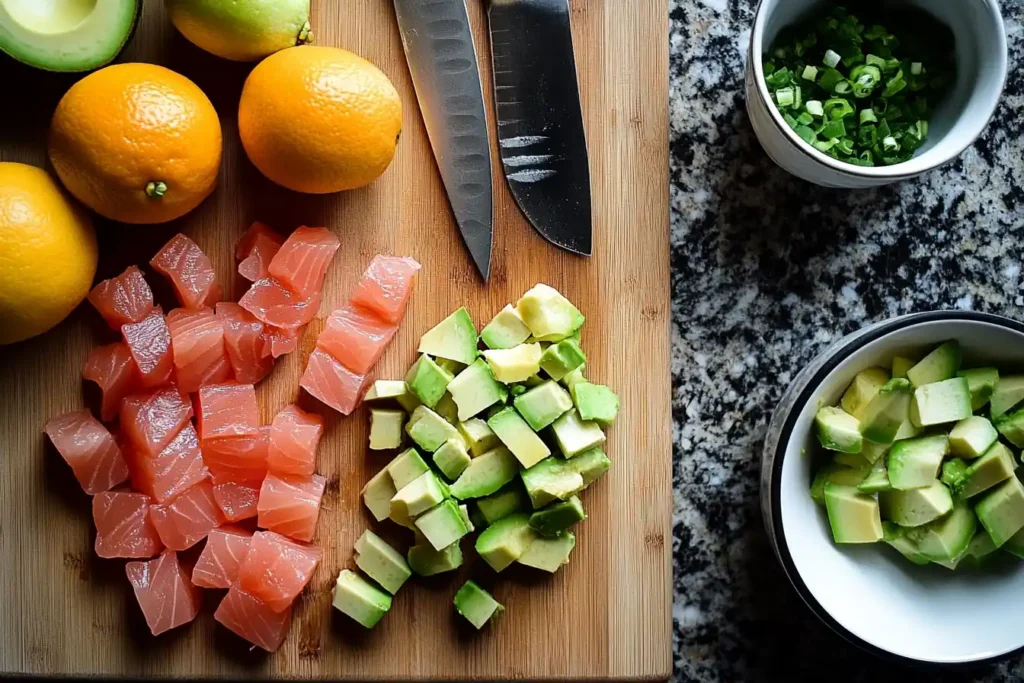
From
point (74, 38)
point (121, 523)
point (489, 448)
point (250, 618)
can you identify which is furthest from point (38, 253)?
point (489, 448)

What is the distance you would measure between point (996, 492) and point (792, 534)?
1.16ft

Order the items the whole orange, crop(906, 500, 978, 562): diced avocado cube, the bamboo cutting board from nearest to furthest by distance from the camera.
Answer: the whole orange → crop(906, 500, 978, 562): diced avocado cube → the bamboo cutting board

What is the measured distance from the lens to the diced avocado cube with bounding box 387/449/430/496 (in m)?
1.44

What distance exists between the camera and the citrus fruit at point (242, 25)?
1.32m

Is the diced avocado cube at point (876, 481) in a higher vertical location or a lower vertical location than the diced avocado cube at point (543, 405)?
lower

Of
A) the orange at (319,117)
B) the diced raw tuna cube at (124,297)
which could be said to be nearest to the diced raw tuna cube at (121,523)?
the diced raw tuna cube at (124,297)

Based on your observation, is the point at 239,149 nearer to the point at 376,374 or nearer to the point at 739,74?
the point at 376,374

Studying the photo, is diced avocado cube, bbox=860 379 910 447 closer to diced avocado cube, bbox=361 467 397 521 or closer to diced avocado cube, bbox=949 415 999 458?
diced avocado cube, bbox=949 415 999 458

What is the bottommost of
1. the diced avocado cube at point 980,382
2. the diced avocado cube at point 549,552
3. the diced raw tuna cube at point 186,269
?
the diced avocado cube at point 549,552

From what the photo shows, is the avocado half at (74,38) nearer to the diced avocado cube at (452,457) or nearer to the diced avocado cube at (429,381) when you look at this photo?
the diced avocado cube at (429,381)

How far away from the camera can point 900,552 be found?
1.44 meters

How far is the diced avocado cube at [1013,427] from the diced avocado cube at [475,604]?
0.92 meters

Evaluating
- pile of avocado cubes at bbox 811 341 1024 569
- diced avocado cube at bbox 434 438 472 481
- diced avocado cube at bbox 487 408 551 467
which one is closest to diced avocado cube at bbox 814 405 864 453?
pile of avocado cubes at bbox 811 341 1024 569

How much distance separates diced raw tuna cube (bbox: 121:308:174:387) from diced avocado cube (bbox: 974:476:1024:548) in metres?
1.41
